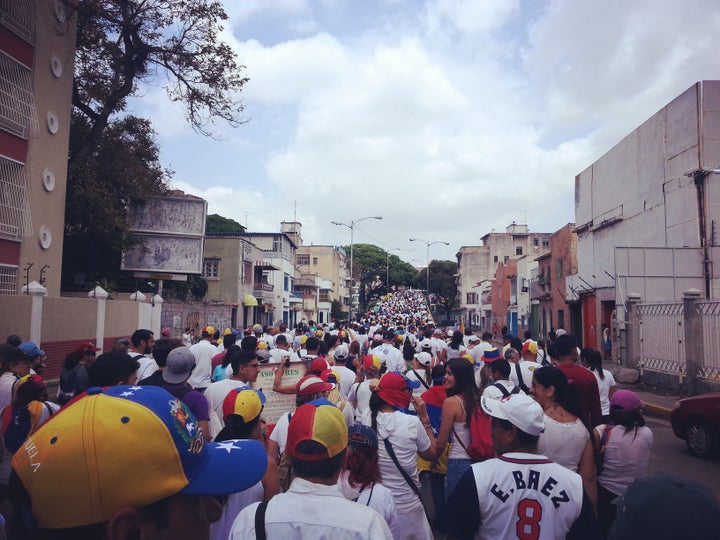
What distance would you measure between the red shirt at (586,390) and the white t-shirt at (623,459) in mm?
995

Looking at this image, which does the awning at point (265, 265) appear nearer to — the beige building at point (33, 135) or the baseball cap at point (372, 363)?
the beige building at point (33, 135)

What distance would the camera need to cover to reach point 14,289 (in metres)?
18.3

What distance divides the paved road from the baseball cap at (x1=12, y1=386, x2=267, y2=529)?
7494 millimetres

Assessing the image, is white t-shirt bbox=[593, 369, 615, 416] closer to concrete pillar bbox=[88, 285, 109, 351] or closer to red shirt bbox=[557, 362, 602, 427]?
red shirt bbox=[557, 362, 602, 427]

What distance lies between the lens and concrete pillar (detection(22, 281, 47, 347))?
1630cm

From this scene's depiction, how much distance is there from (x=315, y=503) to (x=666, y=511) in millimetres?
1322

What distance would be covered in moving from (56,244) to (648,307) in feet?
65.8

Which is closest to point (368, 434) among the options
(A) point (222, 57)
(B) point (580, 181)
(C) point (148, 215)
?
(A) point (222, 57)

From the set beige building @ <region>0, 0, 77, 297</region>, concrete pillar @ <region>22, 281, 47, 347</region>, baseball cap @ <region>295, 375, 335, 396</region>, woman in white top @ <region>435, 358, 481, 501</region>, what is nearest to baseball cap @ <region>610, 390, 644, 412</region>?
woman in white top @ <region>435, 358, 481, 501</region>

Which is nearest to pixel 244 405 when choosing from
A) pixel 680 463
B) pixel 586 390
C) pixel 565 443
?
pixel 565 443

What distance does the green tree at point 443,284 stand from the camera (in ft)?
271

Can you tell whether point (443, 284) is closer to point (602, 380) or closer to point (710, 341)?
point (710, 341)

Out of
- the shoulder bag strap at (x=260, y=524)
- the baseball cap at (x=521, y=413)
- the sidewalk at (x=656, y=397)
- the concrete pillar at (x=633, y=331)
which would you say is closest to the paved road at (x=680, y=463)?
the sidewalk at (x=656, y=397)

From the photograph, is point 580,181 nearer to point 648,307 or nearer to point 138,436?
point 648,307
